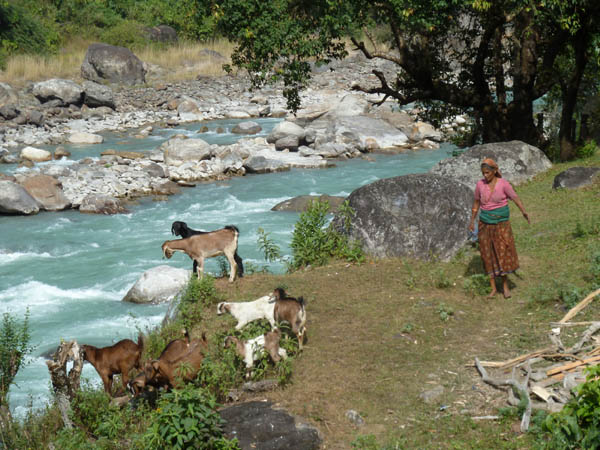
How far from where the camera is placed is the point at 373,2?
55.5 ft

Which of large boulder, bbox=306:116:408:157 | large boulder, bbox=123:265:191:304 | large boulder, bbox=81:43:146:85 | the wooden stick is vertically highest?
large boulder, bbox=81:43:146:85

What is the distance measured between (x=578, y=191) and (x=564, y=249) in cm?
445

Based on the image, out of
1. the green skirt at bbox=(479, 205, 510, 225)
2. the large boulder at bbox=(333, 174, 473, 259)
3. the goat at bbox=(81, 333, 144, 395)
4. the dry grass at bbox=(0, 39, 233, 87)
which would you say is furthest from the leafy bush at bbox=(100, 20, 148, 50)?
the goat at bbox=(81, 333, 144, 395)

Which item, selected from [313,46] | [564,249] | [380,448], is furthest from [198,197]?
[380,448]

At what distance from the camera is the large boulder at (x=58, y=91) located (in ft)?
125

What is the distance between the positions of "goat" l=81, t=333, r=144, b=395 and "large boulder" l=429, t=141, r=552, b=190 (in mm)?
10698

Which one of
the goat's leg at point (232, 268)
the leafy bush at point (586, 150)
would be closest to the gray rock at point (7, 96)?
the leafy bush at point (586, 150)

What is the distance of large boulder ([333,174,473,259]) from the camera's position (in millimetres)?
Answer: 11797

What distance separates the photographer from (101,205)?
21.6 metres

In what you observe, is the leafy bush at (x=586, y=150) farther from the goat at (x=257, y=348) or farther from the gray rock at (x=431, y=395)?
the goat at (x=257, y=348)

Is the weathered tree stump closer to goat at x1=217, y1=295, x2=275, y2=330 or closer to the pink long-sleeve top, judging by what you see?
goat at x1=217, y1=295, x2=275, y2=330

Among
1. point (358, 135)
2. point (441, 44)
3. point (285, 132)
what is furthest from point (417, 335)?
Answer: point (358, 135)

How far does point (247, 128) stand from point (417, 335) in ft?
84.7

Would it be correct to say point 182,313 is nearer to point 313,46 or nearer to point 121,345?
point 121,345
